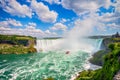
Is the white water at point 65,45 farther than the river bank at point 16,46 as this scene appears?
Yes

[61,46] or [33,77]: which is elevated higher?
[61,46]

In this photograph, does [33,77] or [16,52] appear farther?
[16,52]

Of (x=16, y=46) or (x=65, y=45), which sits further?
(x=65, y=45)

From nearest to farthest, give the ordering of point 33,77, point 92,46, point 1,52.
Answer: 1. point 33,77
2. point 1,52
3. point 92,46

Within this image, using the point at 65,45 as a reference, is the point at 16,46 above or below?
below

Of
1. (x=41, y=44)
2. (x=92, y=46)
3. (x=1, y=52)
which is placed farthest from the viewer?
(x=41, y=44)

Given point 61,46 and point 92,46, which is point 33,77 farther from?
point 61,46

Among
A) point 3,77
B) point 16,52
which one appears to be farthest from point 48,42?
point 3,77

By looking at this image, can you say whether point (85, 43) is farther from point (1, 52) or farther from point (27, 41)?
point (1, 52)

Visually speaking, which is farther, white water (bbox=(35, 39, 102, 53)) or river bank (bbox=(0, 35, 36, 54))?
white water (bbox=(35, 39, 102, 53))
